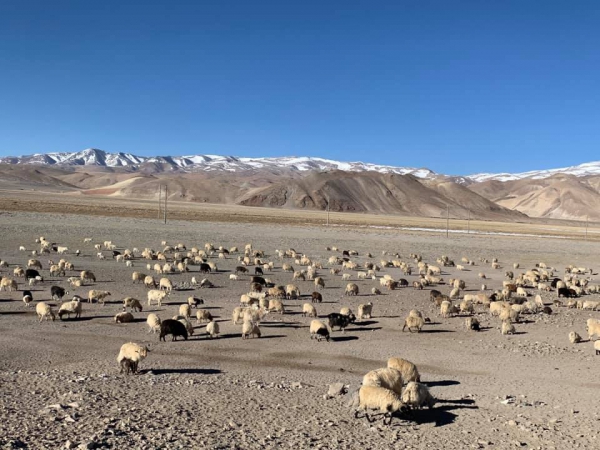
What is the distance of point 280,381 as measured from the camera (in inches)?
459

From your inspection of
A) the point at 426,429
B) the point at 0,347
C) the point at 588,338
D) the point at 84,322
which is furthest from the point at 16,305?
the point at 588,338

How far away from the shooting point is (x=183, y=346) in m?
14.4

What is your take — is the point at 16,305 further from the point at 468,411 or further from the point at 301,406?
the point at 468,411

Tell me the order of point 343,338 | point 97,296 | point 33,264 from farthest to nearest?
point 33,264 → point 97,296 → point 343,338

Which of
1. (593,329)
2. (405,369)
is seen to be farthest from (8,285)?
(593,329)

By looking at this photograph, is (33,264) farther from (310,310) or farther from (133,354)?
(133,354)

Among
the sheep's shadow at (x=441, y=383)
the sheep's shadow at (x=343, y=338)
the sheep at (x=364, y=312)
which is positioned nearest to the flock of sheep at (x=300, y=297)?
the sheep at (x=364, y=312)

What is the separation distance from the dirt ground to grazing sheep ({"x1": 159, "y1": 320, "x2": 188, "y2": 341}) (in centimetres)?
27

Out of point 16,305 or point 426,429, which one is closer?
point 426,429

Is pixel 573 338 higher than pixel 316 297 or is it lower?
lower

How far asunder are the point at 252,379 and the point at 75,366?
13.1 ft

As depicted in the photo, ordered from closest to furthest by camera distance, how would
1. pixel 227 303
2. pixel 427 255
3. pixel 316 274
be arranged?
1. pixel 227 303
2. pixel 316 274
3. pixel 427 255

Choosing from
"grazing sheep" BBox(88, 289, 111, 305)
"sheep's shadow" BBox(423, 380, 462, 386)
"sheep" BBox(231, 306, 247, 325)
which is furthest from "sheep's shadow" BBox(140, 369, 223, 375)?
"grazing sheep" BBox(88, 289, 111, 305)

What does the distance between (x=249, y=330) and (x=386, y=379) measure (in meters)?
6.52
